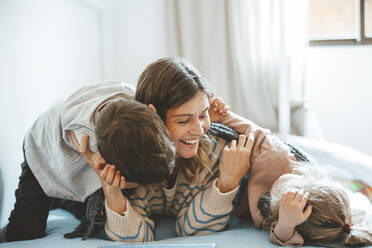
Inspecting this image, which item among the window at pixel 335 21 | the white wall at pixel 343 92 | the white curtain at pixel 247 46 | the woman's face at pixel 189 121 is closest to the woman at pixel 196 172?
the woman's face at pixel 189 121

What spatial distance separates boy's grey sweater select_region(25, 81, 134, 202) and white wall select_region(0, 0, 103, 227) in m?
0.12

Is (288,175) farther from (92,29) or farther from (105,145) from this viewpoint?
(92,29)

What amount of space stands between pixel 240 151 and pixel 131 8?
4.65 ft

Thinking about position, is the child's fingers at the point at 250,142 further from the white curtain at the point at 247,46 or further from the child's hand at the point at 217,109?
the white curtain at the point at 247,46

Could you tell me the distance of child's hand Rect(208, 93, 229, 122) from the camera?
49.8 inches

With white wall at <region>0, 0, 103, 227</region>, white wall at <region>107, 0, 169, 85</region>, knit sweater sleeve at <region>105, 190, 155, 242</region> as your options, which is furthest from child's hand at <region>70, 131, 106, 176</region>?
white wall at <region>107, 0, 169, 85</region>

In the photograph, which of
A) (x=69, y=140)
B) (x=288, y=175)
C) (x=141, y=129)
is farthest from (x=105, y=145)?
(x=288, y=175)

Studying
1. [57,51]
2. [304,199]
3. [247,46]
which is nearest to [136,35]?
[247,46]

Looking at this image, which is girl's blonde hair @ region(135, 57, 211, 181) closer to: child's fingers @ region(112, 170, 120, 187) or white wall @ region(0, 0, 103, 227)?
child's fingers @ region(112, 170, 120, 187)

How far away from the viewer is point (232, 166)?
3.68 feet

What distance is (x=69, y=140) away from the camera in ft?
3.81

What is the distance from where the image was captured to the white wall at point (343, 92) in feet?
7.71

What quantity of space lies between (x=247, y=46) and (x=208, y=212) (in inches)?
49.0

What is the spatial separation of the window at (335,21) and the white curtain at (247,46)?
524 mm
